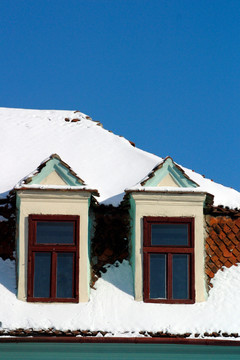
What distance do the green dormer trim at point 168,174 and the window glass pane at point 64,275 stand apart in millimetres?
1877

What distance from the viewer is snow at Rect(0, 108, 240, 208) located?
15531 millimetres

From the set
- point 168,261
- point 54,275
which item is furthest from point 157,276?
point 54,275

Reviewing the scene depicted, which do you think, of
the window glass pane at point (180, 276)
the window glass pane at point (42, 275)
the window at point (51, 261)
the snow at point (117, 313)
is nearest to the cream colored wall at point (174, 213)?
the window glass pane at point (180, 276)

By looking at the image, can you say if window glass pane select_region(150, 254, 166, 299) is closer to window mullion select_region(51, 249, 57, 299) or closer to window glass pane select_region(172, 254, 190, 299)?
window glass pane select_region(172, 254, 190, 299)

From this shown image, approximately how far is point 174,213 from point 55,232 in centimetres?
202

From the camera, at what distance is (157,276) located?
1416 cm

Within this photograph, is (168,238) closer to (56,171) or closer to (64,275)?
(64,275)

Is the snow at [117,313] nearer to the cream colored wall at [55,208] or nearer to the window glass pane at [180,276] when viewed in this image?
the window glass pane at [180,276]

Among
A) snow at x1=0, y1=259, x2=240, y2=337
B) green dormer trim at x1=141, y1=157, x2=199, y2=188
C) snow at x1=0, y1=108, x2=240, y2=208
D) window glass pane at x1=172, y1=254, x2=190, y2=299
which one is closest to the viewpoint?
snow at x1=0, y1=259, x2=240, y2=337

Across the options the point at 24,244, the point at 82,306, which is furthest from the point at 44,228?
the point at 82,306

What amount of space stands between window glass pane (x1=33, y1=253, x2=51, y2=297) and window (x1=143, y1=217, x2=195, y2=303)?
1.59 metres

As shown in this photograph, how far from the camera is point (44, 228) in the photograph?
14.1 m

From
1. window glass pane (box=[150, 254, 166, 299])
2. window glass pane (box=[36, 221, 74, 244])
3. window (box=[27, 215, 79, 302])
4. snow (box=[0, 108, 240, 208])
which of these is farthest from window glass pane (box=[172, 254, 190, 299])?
window glass pane (box=[36, 221, 74, 244])

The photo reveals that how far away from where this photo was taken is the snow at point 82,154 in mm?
15531
